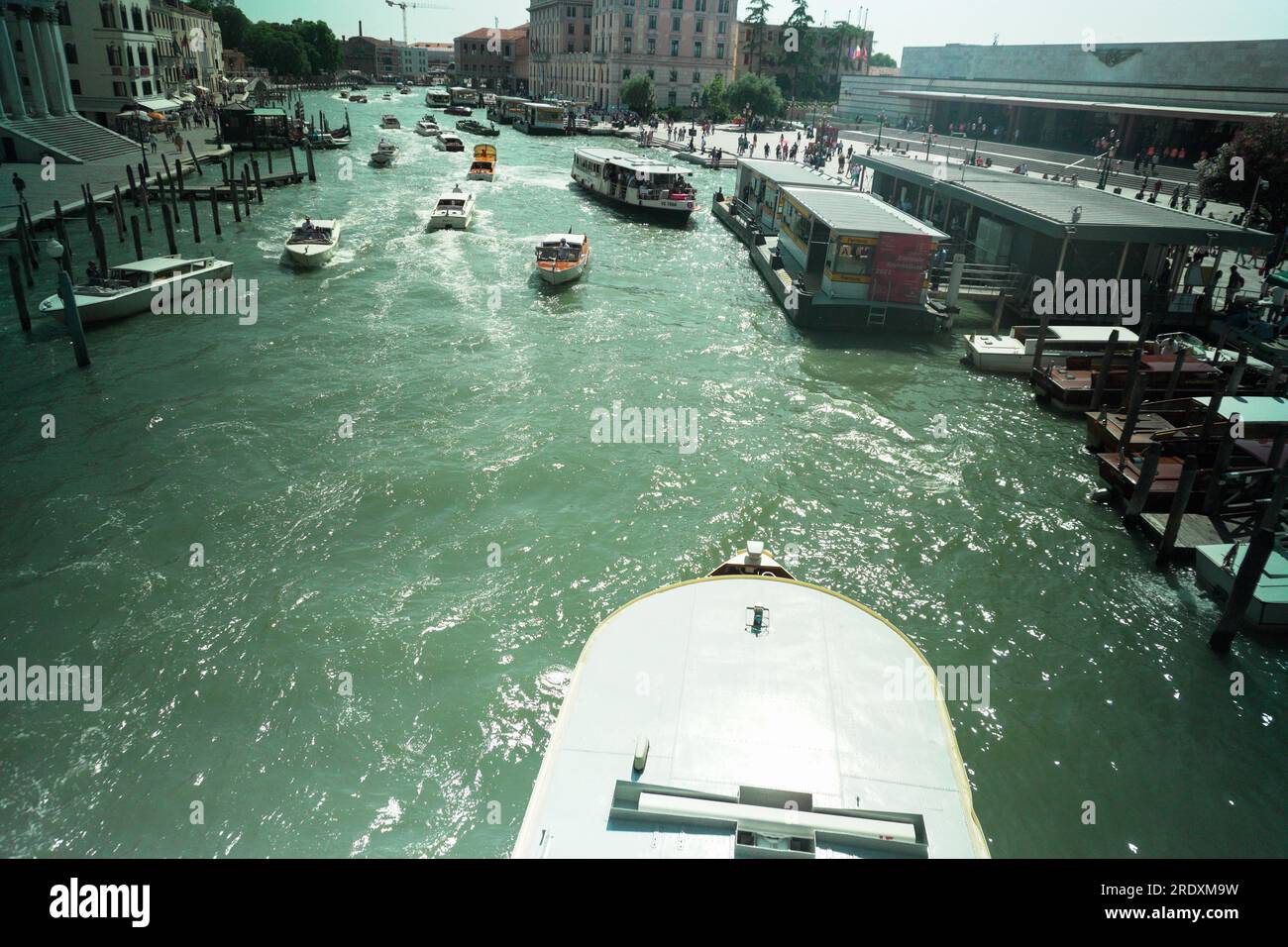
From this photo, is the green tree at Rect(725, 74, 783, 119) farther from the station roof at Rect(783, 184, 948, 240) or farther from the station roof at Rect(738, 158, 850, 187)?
the station roof at Rect(783, 184, 948, 240)

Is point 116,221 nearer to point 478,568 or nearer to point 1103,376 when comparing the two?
point 478,568

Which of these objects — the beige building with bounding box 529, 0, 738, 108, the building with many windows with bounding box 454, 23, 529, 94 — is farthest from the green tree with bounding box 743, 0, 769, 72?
the building with many windows with bounding box 454, 23, 529, 94

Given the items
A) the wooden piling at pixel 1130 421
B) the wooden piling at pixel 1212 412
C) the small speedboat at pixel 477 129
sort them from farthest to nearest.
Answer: the small speedboat at pixel 477 129 → the wooden piling at pixel 1130 421 → the wooden piling at pixel 1212 412

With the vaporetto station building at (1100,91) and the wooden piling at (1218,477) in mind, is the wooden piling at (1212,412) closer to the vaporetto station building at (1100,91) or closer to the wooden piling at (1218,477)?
the wooden piling at (1218,477)

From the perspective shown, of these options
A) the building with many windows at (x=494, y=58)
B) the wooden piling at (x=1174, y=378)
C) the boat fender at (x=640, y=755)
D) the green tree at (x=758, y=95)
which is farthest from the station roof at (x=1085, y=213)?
the building with many windows at (x=494, y=58)
